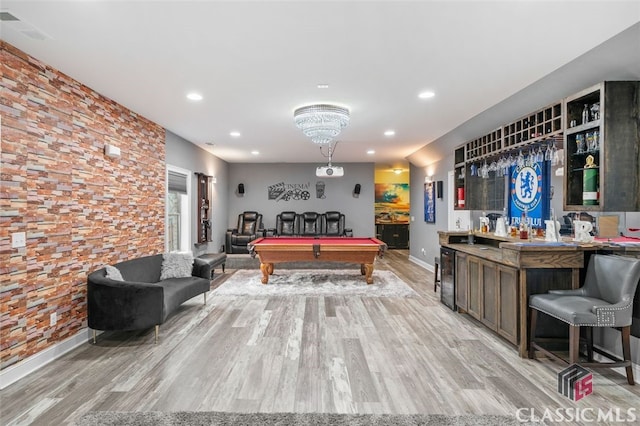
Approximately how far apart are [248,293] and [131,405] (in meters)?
3.12

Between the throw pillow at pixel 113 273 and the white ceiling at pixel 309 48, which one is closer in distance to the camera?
the white ceiling at pixel 309 48

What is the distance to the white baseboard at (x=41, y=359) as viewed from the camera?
267 centimetres

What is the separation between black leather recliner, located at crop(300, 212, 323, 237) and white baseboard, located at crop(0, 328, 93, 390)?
6.18m

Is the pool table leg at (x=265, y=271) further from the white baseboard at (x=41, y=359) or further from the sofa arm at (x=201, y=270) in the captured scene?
the white baseboard at (x=41, y=359)

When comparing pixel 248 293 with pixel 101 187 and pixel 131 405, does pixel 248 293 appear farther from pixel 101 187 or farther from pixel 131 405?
pixel 131 405

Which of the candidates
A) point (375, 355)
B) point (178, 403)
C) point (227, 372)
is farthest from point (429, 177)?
point (178, 403)

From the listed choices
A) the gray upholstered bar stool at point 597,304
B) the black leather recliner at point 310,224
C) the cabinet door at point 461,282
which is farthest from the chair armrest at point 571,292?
the black leather recliner at point 310,224

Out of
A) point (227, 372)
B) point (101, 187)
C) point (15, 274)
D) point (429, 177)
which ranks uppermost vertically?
point (429, 177)

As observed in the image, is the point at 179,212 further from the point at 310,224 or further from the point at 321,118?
the point at 321,118

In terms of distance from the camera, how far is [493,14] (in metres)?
2.30

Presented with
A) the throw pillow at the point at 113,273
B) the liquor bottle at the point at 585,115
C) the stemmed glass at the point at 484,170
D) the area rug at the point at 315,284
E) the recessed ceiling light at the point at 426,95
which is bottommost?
the area rug at the point at 315,284

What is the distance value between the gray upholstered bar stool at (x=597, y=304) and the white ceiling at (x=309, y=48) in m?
1.85

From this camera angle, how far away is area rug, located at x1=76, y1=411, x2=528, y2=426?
2123mm

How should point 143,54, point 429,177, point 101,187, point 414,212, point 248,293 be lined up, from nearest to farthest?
point 143,54 → point 101,187 → point 248,293 → point 429,177 → point 414,212
